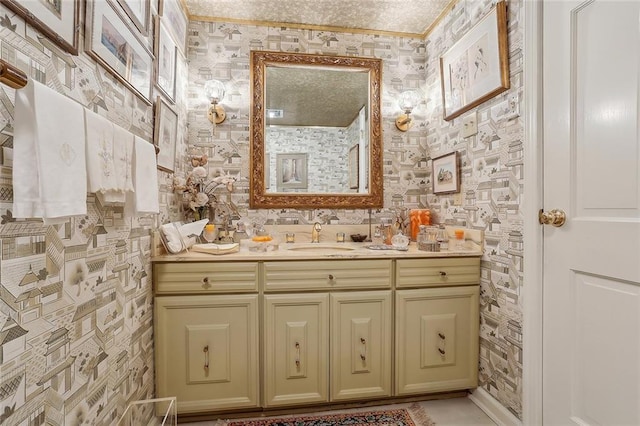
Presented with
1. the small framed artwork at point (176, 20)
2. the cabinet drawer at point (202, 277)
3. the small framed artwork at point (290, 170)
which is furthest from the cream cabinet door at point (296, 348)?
the small framed artwork at point (176, 20)

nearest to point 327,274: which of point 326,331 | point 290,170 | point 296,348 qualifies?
point 326,331

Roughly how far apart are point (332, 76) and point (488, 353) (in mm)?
2104

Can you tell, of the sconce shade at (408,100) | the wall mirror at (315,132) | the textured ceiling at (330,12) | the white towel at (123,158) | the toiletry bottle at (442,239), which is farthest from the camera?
the sconce shade at (408,100)

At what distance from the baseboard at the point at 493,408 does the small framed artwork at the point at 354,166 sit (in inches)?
59.8

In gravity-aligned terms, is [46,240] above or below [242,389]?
above

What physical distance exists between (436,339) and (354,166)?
129 cm

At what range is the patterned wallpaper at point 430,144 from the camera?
160cm

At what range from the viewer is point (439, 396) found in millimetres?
1875

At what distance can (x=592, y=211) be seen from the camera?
124 centimetres

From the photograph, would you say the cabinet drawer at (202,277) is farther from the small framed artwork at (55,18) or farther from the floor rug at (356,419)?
the small framed artwork at (55,18)

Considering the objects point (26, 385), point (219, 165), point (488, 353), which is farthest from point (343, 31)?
point (26, 385)

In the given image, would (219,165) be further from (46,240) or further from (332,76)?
(46,240)

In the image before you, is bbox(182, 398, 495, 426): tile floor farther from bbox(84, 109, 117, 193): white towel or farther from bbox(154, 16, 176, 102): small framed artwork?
bbox(154, 16, 176, 102): small framed artwork

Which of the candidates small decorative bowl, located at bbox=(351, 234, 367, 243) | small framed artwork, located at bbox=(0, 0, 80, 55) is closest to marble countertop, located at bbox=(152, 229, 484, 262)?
small decorative bowl, located at bbox=(351, 234, 367, 243)
